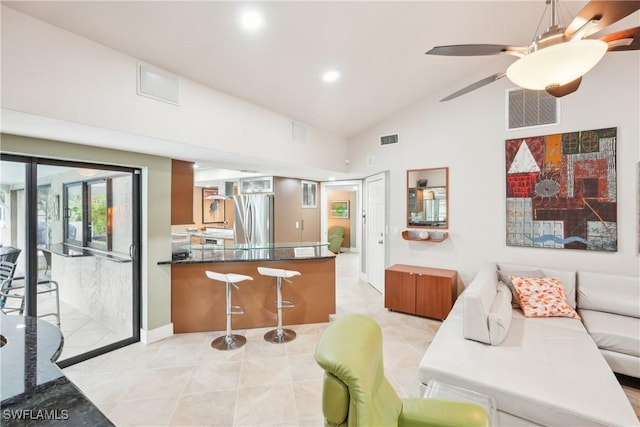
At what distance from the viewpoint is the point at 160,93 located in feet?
8.36

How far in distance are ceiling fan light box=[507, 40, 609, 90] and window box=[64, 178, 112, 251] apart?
4.02 metres

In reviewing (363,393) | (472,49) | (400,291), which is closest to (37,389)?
(363,393)

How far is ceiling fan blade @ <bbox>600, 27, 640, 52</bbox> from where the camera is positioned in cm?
165

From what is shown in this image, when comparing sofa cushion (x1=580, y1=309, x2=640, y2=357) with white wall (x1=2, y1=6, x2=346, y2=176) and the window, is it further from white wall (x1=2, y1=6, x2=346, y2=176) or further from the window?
the window

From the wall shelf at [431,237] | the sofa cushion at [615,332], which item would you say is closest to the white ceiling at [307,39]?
the wall shelf at [431,237]

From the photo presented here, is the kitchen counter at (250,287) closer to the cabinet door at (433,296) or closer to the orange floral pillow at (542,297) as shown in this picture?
the cabinet door at (433,296)

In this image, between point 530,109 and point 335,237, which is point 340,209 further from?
point 530,109

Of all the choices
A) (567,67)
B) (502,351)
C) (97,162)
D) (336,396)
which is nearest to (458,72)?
(567,67)

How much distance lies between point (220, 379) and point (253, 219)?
152 inches

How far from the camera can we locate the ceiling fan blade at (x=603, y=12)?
1379 millimetres

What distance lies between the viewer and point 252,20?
2.28 m

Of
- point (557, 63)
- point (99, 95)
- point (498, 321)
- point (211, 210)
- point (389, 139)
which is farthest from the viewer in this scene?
point (211, 210)

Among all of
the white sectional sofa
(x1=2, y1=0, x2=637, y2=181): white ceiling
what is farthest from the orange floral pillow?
(x1=2, y1=0, x2=637, y2=181): white ceiling

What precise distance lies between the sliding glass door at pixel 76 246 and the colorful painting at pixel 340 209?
744 cm
